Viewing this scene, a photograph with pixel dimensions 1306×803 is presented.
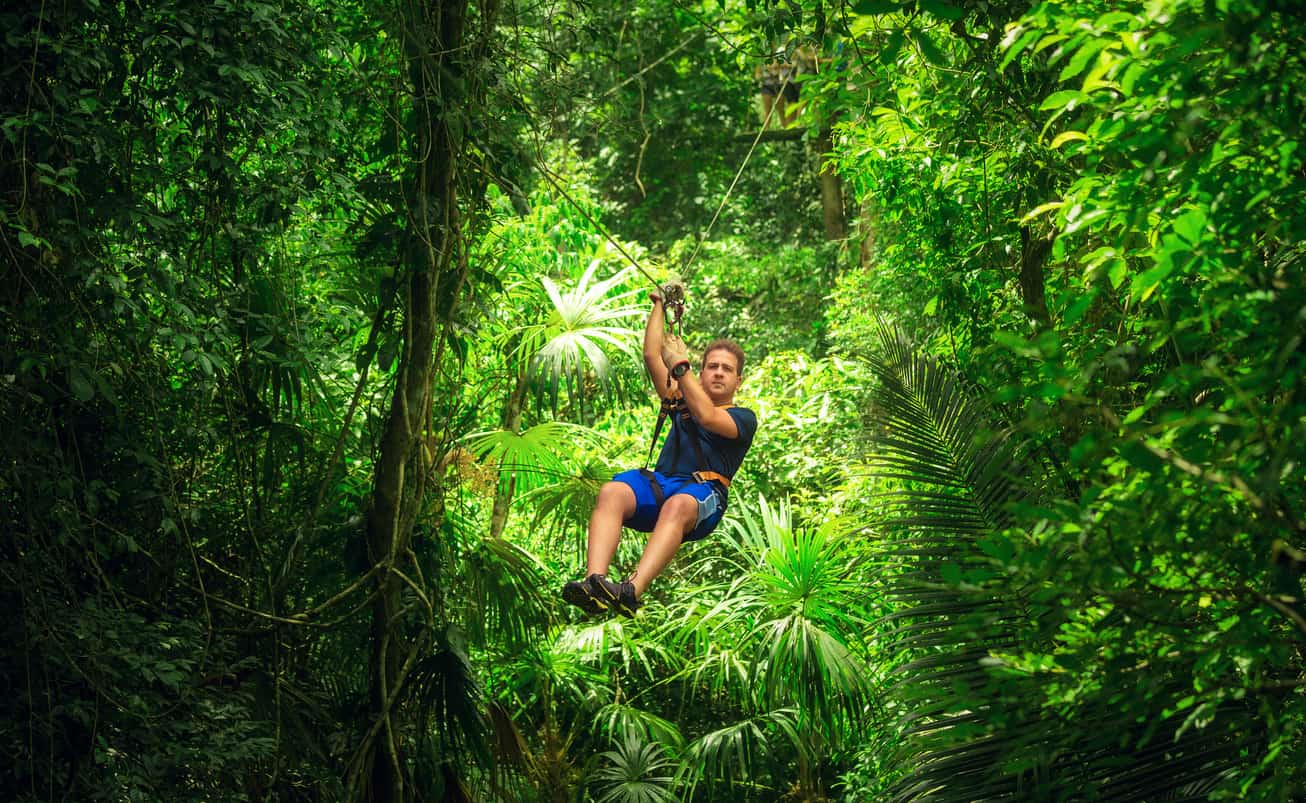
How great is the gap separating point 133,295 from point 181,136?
79 centimetres

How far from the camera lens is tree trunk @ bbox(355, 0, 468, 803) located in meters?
4.21

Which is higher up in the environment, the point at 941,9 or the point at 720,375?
the point at 720,375

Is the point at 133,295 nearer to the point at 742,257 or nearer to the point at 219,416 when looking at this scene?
the point at 219,416

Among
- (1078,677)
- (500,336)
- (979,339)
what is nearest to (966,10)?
(979,339)

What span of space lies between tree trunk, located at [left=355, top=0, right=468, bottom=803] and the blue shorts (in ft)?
2.42

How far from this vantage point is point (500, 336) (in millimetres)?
6211

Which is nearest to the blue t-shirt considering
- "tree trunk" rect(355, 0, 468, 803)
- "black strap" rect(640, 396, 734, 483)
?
"black strap" rect(640, 396, 734, 483)

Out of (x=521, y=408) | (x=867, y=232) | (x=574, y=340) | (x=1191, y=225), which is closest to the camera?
(x=1191, y=225)

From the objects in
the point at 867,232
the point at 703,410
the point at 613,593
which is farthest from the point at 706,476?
the point at 867,232

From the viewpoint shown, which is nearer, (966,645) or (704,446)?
(966,645)

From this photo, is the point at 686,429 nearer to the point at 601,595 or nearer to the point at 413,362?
the point at 601,595

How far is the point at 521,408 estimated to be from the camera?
21.2 ft

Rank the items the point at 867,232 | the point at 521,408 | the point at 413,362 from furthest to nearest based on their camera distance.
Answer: the point at 867,232 < the point at 521,408 < the point at 413,362

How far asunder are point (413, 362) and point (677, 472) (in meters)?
0.99
